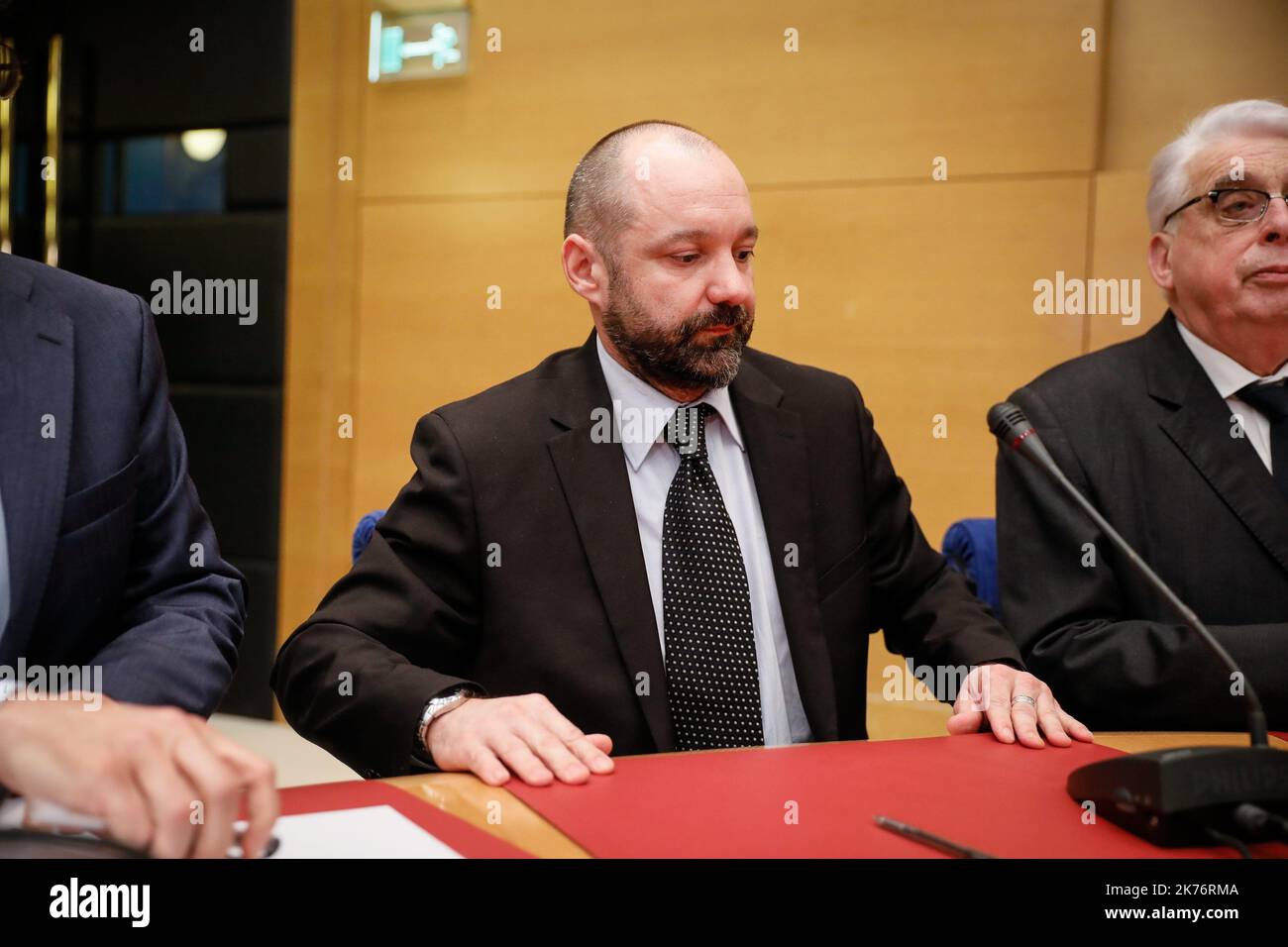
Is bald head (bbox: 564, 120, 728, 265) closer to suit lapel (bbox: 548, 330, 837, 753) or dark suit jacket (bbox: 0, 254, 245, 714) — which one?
suit lapel (bbox: 548, 330, 837, 753)

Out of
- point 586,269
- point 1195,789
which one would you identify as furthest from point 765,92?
point 1195,789

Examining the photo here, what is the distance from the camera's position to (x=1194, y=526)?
164 cm

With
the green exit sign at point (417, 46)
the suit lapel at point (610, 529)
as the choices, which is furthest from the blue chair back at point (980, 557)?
the green exit sign at point (417, 46)

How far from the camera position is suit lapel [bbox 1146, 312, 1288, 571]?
1.60 meters

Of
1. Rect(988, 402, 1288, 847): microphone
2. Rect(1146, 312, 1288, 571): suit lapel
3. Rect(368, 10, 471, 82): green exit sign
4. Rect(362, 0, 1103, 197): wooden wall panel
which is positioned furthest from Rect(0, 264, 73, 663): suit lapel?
Rect(368, 10, 471, 82): green exit sign

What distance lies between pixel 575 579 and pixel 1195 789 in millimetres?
755

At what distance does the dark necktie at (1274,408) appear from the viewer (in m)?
1.65

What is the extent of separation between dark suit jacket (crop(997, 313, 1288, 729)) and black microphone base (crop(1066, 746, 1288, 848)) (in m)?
0.53

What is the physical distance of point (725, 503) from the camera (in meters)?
1.52

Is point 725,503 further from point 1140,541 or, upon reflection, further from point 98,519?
point 98,519

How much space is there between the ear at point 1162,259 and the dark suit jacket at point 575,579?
0.62 meters

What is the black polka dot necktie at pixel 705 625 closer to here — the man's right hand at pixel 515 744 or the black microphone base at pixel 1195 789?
the man's right hand at pixel 515 744
